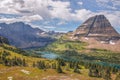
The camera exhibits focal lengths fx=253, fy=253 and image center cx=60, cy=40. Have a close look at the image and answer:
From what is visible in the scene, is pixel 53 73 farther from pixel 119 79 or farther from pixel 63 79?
pixel 119 79

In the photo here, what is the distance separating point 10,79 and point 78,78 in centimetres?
5107

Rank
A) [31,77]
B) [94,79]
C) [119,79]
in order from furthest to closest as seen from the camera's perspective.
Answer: [94,79], [31,77], [119,79]

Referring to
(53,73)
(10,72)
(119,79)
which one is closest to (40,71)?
(53,73)

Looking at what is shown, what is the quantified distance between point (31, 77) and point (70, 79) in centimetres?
2767

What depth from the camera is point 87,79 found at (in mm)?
187875

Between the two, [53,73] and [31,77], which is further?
[53,73]

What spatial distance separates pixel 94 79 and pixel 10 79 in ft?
216

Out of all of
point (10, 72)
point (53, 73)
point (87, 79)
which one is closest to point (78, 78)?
point (87, 79)

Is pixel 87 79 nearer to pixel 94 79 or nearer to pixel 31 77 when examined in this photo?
pixel 94 79

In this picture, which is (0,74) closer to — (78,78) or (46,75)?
(46,75)

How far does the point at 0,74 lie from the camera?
590 feet

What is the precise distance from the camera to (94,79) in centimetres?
19538

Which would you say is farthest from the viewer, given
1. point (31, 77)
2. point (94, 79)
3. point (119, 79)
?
point (94, 79)

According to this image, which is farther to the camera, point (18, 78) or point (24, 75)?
point (24, 75)
